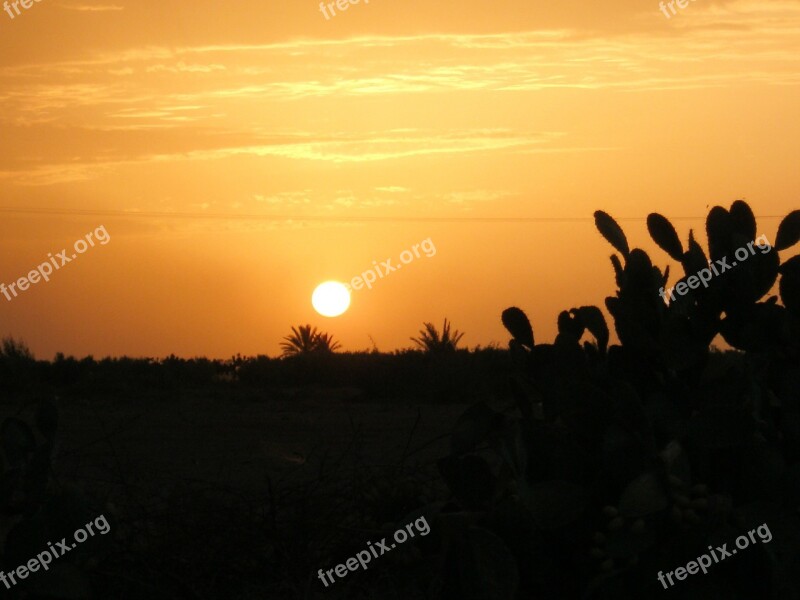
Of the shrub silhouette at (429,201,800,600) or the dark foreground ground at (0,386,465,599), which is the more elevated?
the dark foreground ground at (0,386,465,599)

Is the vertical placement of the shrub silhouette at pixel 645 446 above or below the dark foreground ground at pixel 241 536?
below

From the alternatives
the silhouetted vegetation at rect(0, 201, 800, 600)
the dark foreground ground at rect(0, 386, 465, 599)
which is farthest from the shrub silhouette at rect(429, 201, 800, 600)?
the dark foreground ground at rect(0, 386, 465, 599)

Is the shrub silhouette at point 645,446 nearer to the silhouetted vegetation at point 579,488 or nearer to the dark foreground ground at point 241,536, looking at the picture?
the silhouetted vegetation at point 579,488

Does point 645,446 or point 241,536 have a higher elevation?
point 241,536

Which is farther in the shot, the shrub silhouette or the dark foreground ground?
the dark foreground ground

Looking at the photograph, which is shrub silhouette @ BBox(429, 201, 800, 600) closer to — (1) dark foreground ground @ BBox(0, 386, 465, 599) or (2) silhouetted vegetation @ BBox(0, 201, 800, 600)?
(2) silhouetted vegetation @ BBox(0, 201, 800, 600)

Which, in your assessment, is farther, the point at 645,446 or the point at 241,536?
the point at 241,536

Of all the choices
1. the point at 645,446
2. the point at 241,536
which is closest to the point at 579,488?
the point at 645,446

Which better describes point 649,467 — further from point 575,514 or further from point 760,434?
point 760,434

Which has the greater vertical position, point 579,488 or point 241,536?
point 241,536

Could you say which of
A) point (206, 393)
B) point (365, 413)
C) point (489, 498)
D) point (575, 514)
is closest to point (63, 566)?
point (489, 498)

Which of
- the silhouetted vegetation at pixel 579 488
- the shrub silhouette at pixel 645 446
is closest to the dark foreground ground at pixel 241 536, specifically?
the silhouetted vegetation at pixel 579 488

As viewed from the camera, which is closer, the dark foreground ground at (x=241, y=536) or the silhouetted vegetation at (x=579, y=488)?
the silhouetted vegetation at (x=579, y=488)

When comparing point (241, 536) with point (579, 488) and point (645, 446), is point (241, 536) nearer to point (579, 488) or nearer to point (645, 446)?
point (579, 488)
